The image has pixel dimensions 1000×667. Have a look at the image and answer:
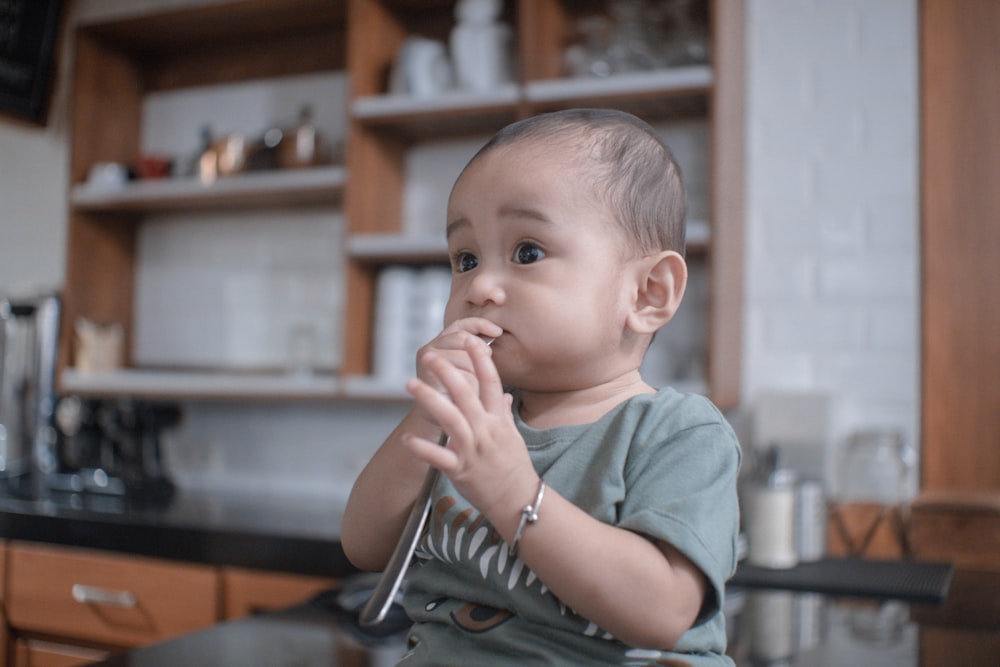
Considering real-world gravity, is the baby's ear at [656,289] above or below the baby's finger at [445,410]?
above

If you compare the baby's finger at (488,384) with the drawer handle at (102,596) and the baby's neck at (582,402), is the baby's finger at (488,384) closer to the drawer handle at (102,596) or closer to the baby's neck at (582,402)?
the baby's neck at (582,402)

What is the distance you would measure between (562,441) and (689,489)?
3.4 inches

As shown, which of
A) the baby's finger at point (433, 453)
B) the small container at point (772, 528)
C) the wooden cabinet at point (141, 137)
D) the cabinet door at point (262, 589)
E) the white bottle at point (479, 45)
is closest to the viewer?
the baby's finger at point (433, 453)

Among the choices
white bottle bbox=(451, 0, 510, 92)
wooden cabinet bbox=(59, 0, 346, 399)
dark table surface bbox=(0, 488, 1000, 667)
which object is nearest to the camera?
dark table surface bbox=(0, 488, 1000, 667)

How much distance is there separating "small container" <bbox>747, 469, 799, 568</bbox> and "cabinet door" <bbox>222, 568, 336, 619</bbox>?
0.83m

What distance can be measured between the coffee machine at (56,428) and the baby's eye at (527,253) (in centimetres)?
217

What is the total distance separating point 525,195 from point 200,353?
2.56 meters

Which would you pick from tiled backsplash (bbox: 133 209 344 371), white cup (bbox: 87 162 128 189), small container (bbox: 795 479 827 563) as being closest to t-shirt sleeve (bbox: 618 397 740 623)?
small container (bbox: 795 479 827 563)

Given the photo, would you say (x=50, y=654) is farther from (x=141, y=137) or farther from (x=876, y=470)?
(x=876, y=470)

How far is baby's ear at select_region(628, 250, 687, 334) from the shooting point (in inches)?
23.1

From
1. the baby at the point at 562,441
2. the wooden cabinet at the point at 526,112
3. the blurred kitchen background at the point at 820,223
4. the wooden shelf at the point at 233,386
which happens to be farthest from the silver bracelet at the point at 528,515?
the wooden shelf at the point at 233,386

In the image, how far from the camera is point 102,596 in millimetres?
2086

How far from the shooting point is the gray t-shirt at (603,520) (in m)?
0.53

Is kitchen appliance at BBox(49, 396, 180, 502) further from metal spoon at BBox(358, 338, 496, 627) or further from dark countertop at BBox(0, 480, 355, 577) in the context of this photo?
metal spoon at BBox(358, 338, 496, 627)
